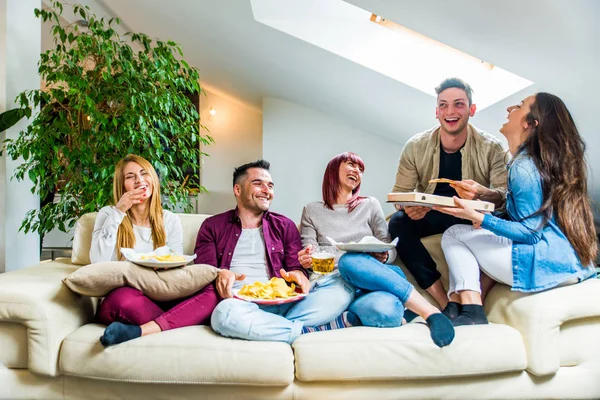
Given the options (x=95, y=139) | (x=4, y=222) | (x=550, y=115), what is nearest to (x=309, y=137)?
(x=95, y=139)

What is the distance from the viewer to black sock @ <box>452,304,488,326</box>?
1741 mm

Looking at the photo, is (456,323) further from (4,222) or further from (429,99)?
(4,222)

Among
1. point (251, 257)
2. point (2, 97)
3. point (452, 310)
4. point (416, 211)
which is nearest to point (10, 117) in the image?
point (2, 97)

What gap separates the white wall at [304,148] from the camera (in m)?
5.73

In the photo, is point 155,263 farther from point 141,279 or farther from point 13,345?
point 13,345

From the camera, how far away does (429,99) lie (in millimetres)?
3770

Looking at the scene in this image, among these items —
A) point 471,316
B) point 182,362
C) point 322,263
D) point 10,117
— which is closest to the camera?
point 182,362

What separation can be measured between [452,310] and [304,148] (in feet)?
14.4

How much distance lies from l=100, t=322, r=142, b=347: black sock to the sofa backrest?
2.30 ft

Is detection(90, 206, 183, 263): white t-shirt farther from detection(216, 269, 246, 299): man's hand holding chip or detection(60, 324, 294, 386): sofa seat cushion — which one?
detection(60, 324, 294, 386): sofa seat cushion

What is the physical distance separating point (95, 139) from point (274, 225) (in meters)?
1.51

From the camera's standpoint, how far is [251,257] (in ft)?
7.09

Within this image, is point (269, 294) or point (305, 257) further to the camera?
point (305, 257)

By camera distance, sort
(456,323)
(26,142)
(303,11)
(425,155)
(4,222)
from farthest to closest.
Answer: (303,11) < (4,222) < (26,142) < (425,155) < (456,323)
